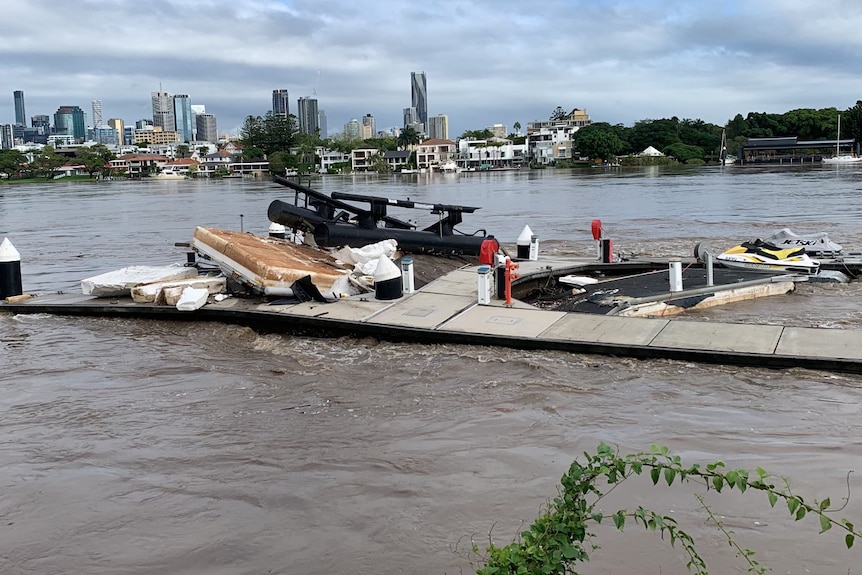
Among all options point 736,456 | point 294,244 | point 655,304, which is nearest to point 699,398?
point 736,456

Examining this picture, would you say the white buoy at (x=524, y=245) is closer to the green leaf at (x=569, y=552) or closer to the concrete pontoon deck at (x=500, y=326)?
the concrete pontoon deck at (x=500, y=326)

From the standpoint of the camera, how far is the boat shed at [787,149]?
136875 millimetres

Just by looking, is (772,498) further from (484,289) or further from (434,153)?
(434,153)

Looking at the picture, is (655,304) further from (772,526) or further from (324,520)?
(324,520)

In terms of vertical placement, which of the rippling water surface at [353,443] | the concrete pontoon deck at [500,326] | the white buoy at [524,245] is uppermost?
the white buoy at [524,245]

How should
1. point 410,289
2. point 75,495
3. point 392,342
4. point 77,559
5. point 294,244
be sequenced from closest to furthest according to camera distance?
point 77,559
point 75,495
point 392,342
point 410,289
point 294,244

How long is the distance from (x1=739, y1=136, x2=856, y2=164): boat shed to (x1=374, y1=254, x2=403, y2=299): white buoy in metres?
140

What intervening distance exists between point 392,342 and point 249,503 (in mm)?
5046

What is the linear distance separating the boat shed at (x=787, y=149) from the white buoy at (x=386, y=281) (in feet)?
461

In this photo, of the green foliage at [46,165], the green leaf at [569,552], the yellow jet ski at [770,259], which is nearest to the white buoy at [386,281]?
the yellow jet ski at [770,259]

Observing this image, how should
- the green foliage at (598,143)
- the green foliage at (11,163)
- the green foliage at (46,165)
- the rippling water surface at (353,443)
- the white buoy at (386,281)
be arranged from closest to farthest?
1. the rippling water surface at (353,443)
2. the white buoy at (386,281)
3. the green foliage at (598,143)
4. the green foliage at (11,163)
5. the green foliage at (46,165)

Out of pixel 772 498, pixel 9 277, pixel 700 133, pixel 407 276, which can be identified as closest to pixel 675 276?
pixel 407 276

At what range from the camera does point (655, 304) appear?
12211 mm

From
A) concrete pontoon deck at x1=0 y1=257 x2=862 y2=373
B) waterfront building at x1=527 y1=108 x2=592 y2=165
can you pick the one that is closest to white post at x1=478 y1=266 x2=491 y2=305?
concrete pontoon deck at x1=0 y1=257 x2=862 y2=373
